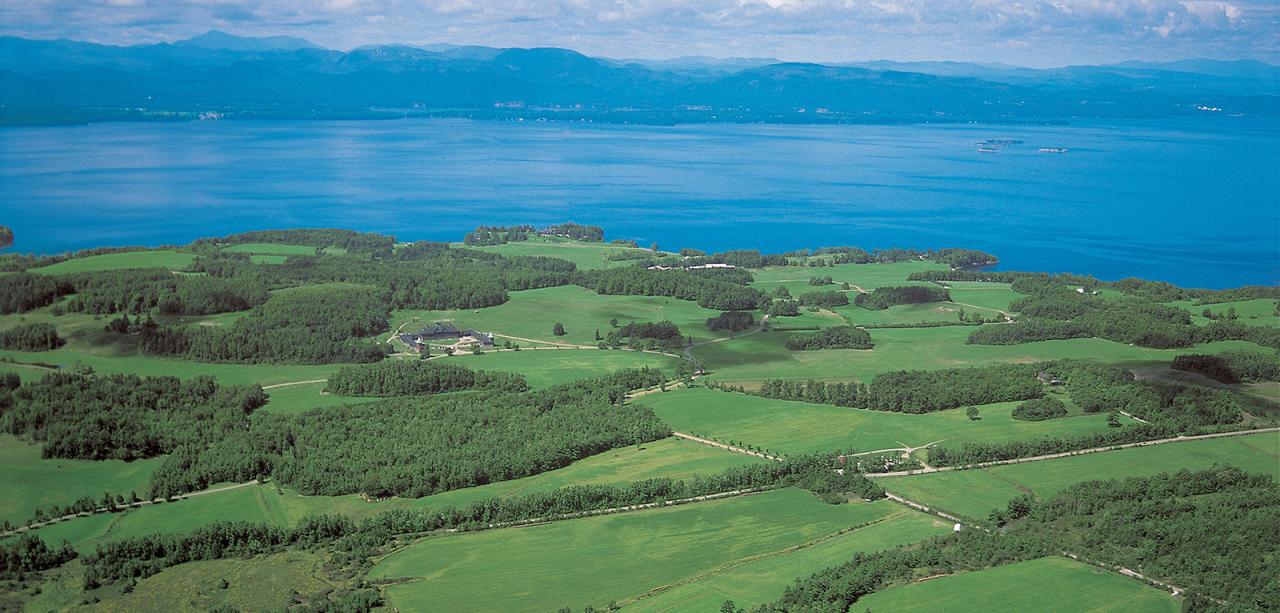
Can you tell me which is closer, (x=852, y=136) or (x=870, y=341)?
(x=870, y=341)

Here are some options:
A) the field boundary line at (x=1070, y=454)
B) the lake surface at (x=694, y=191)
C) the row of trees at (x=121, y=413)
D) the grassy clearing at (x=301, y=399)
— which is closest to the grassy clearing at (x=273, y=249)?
the lake surface at (x=694, y=191)

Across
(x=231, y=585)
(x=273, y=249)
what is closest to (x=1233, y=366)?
(x=231, y=585)

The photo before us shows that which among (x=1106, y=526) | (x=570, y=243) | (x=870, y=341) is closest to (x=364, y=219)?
(x=570, y=243)

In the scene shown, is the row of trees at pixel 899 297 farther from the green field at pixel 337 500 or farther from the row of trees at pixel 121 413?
the row of trees at pixel 121 413

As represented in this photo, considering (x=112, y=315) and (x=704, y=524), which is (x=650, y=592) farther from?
(x=112, y=315)

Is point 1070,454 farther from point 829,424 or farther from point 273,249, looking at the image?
point 273,249

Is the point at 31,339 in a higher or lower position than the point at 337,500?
higher
